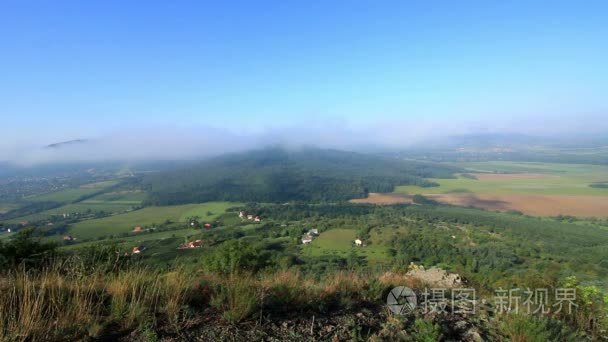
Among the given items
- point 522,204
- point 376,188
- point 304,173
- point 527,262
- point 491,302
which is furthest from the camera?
point 304,173

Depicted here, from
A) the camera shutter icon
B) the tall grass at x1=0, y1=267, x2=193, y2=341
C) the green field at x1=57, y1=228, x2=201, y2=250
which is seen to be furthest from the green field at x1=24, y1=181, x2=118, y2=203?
the camera shutter icon

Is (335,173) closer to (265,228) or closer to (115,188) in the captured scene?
(265,228)

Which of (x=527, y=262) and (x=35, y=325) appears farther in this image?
(x=527, y=262)

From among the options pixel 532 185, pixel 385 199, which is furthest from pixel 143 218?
pixel 532 185

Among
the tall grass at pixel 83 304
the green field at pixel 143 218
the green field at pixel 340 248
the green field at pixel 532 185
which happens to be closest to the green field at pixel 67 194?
the green field at pixel 143 218

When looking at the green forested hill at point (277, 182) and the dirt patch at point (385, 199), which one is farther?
the green forested hill at point (277, 182)

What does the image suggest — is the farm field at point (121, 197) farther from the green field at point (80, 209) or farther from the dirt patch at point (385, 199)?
the dirt patch at point (385, 199)

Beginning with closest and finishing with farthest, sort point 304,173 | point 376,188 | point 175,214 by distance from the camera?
point 175,214, point 376,188, point 304,173

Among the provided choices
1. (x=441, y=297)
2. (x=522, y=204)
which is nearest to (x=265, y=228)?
Result: (x=441, y=297)
